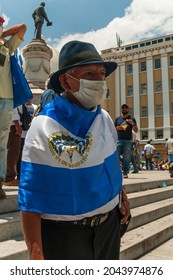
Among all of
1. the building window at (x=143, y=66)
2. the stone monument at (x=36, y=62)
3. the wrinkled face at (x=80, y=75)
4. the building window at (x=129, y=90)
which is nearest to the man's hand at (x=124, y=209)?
the wrinkled face at (x=80, y=75)

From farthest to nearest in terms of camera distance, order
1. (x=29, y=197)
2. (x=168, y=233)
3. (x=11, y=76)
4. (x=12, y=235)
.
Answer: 1. (x=168, y=233)
2. (x=11, y=76)
3. (x=12, y=235)
4. (x=29, y=197)

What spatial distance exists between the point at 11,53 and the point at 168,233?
3379 millimetres

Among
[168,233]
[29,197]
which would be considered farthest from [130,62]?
[29,197]

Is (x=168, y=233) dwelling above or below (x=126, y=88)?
below

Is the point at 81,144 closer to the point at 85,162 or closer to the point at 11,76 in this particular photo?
the point at 85,162

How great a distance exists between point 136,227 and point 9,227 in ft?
7.02

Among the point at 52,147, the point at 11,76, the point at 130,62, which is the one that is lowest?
the point at 52,147

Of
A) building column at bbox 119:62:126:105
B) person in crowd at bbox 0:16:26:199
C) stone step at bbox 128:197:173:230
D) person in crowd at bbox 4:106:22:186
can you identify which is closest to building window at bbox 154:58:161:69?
building column at bbox 119:62:126:105

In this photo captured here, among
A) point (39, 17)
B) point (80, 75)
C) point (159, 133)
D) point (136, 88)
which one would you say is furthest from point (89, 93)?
point (136, 88)

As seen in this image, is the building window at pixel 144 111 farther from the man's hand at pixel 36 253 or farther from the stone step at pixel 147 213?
the man's hand at pixel 36 253

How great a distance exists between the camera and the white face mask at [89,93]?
158 cm

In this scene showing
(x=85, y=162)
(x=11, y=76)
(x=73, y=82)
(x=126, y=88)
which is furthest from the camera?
(x=126, y=88)

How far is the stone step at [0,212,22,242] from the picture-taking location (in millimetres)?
2816

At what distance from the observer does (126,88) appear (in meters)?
48.1
